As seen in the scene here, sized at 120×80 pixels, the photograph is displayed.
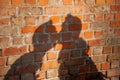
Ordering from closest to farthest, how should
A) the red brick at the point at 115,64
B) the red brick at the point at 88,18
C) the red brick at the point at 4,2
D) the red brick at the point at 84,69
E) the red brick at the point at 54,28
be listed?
the red brick at the point at 4,2, the red brick at the point at 54,28, the red brick at the point at 88,18, the red brick at the point at 84,69, the red brick at the point at 115,64

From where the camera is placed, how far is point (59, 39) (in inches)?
79.3

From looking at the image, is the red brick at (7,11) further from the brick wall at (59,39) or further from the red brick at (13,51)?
the red brick at (13,51)

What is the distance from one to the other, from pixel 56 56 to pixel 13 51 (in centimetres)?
43

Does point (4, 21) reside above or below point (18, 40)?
above

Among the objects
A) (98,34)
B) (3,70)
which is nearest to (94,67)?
(98,34)

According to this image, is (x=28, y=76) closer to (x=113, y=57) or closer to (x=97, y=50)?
(x=97, y=50)

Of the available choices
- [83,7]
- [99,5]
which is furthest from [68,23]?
[99,5]

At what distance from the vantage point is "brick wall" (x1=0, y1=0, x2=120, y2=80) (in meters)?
1.85

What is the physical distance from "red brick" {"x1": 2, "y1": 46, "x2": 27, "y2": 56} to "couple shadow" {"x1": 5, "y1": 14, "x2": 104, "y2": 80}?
5cm

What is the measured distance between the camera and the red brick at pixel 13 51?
72.7 inches

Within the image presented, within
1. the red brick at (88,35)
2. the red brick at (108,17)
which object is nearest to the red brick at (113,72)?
the red brick at (88,35)

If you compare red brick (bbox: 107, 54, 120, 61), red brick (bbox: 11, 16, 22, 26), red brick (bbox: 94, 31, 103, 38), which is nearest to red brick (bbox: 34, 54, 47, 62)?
red brick (bbox: 11, 16, 22, 26)

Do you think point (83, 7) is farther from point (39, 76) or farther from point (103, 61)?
point (39, 76)

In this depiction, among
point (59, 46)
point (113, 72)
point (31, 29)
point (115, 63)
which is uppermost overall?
point (31, 29)
